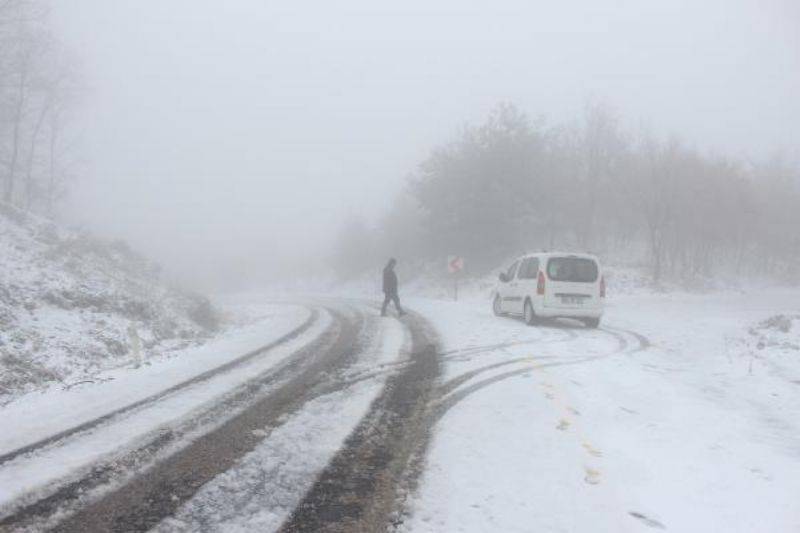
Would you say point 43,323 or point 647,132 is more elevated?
point 647,132

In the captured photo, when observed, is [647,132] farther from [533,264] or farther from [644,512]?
[644,512]

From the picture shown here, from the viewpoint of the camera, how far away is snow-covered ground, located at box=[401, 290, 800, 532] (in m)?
3.90

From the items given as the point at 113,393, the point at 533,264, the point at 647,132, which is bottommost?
the point at 113,393

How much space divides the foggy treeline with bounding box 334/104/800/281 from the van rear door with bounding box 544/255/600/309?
23.6m

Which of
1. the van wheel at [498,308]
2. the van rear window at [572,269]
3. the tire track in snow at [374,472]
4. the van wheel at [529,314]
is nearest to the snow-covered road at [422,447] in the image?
the tire track in snow at [374,472]

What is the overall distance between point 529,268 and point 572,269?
4.47 ft

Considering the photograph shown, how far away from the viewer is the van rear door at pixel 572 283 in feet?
50.9

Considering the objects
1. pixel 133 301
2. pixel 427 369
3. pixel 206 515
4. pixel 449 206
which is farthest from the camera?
pixel 449 206

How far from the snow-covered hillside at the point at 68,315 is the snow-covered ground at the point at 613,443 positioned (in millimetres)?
5676

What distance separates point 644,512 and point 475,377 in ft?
14.8

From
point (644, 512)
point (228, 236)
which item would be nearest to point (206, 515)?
point (644, 512)

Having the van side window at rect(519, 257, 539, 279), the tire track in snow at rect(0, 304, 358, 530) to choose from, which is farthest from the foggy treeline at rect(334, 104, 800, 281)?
the tire track in snow at rect(0, 304, 358, 530)

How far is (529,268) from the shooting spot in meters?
16.8

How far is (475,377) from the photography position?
27.6 feet
